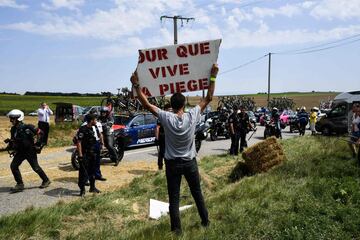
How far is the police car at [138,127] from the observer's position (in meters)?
18.5

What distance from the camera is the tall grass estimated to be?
18.3 feet

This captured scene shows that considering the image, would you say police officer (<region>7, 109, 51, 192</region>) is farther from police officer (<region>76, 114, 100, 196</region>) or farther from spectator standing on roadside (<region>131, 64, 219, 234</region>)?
spectator standing on roadside (<region>131, 64, 219, 234</region>)

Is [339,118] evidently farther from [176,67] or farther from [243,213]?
[176,67]

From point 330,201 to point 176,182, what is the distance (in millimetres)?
2799

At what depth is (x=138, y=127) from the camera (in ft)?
61.8

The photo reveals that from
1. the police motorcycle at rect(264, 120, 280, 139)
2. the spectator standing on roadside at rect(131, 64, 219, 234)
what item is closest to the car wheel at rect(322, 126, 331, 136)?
the police motorcycle at rect(264, 120, 280, 139)

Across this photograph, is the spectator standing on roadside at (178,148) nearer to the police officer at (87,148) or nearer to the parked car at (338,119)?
the police officer at (87,148)

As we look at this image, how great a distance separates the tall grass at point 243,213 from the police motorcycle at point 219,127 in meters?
13.4

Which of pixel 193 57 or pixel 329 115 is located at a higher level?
pixel 193 57

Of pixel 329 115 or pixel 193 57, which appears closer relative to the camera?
pixel 193 57

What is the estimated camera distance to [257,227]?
18.5 ft

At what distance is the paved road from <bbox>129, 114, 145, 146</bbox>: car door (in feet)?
1.58

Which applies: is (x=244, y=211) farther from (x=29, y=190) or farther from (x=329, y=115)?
(x=329, y=115)

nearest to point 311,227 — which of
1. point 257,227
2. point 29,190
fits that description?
point 257,227
